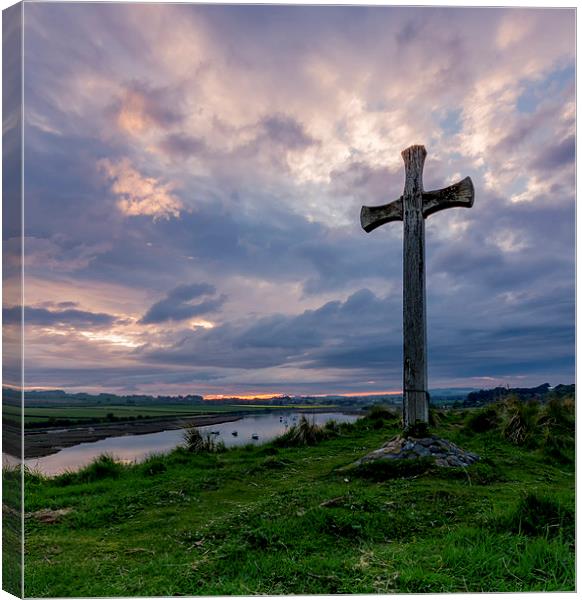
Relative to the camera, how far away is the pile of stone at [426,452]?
244 inches

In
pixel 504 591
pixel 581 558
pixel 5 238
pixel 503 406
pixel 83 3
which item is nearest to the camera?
pixel 504 591

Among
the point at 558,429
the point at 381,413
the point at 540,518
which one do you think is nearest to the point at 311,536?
the point at 540,518

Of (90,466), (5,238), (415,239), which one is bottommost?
(90,466)

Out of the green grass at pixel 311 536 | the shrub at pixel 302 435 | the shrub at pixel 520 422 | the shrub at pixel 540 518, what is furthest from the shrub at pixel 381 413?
the shrub at pixel 540 518

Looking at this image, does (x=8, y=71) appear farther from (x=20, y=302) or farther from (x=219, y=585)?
(x=219, y=585)

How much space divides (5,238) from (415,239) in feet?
17.0

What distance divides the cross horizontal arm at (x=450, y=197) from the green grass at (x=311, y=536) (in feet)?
11.6

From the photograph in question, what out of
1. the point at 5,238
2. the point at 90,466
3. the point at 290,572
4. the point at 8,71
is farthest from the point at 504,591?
the point at 90,466

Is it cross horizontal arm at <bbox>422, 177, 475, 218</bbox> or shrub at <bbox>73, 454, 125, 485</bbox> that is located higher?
cross horizontal arm at <bbox>422, 177, 475, 218</bbox>

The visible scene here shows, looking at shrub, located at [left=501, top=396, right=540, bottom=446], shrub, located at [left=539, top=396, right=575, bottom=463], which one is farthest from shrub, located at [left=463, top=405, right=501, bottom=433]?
shrub, located at [left=539, top=396, right=575, bottom=463]

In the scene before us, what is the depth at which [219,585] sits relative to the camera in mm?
3459

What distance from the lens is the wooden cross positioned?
6.85 metres

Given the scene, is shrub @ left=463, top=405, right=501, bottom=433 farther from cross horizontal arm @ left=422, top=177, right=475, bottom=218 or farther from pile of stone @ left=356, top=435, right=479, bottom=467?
cross horizontal arm @ left=422, top=177, right=475, bottom=218

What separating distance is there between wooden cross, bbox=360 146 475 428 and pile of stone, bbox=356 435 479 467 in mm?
318
